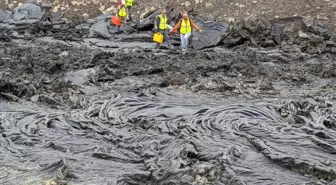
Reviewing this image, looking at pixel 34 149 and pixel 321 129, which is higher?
pixel 321 129

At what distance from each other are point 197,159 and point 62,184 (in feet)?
5.96

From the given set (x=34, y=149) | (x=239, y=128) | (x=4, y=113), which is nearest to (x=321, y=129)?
(x=239, y=128)

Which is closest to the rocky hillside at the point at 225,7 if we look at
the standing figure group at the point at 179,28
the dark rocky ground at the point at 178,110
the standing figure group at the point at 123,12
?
the standing figure group at the point at 123,12

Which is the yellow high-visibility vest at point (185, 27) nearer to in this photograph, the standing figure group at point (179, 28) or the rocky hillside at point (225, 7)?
the standing figure group at point (179, 28)

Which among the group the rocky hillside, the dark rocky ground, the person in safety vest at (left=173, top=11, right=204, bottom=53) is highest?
the rocky hillside

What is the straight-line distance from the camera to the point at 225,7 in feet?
66.0

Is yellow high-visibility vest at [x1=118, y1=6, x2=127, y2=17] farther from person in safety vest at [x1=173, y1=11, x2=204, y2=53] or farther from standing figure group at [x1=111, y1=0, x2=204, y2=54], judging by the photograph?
person in safety vest at [x1=173, y1=11, x2=204, y2=53]

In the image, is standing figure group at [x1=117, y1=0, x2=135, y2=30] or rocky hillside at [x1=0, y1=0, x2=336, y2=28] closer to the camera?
rocky hillside at [x1=0, y1=0, x2=336, y2=28]

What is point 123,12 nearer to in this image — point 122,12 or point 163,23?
point 122,12

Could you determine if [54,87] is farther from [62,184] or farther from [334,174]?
[334,174]

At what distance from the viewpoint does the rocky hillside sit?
18.1 metres

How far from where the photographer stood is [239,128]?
7.78 meters

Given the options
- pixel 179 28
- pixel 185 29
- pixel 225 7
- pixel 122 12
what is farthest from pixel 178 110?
pixel 225 7

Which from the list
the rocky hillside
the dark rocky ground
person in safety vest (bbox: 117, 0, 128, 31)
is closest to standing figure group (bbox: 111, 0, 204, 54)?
the dark rocky ground
